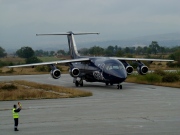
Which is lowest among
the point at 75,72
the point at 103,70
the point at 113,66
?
the point at 75,72

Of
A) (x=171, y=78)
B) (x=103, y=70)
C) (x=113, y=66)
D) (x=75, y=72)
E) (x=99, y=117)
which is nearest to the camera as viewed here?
(x=99, y=117)

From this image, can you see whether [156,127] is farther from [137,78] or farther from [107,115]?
[137,78]

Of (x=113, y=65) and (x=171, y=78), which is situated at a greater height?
(x=113, y=65)

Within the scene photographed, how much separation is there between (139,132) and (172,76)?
30.6 meters

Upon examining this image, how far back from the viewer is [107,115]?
Answer: 21.6 m

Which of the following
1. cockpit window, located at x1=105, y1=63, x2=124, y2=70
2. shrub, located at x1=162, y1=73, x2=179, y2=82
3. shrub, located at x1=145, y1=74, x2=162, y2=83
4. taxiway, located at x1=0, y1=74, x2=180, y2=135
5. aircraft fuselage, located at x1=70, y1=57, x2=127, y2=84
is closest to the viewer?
taxiway, located at x1=0, y1=74, x2=180, y2=135

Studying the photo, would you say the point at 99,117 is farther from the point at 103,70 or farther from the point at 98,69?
the point at 98,69

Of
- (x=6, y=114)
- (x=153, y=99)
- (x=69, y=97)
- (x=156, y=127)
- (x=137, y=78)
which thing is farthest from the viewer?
(x=137, y=78)

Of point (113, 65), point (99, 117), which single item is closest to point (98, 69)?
point (113, 65)

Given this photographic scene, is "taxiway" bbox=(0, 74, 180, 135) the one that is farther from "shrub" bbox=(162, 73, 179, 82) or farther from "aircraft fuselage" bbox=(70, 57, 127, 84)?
"shrub" bbox=(162, 73, 179, 82)

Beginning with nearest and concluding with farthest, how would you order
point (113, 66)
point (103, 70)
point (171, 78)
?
point (113, 66)
point (103, 70)
point (171, 78)

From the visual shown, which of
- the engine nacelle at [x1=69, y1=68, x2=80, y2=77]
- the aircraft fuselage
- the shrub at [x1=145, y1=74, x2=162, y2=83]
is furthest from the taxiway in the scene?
the shrub at [x1=145, y1=74, x2=162, y2=83]

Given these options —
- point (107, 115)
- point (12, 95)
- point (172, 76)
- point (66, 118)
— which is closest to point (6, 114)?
point (66, 118)

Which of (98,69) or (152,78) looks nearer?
(98,69)
